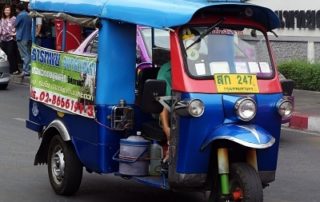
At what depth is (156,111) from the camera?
5680 mm

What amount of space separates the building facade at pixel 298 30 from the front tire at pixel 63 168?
9229 millimetres

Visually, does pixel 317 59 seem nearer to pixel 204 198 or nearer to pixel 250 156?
pixel 204 198

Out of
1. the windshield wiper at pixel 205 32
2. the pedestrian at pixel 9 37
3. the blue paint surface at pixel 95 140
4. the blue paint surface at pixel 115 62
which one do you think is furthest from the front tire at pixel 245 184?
the pedestrian at pixel 9 37

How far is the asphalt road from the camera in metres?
6.75

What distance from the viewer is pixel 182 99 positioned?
5332 mm

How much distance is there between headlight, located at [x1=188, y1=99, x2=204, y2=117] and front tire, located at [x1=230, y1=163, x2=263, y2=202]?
479 mm

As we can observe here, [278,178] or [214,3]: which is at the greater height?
[214,3]

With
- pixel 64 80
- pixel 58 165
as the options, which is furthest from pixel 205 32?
pixel 58 165

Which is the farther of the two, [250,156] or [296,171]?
[296,171]

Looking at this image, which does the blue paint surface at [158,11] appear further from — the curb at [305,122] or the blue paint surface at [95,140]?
the curb at [305,122]

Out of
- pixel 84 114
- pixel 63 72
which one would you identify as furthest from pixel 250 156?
pixel 63 72

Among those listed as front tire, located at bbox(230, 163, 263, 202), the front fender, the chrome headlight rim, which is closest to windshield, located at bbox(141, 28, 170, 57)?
the chrome headlight rim

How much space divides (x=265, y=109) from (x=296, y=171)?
110 inches

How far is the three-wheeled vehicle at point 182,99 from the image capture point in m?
5.30
